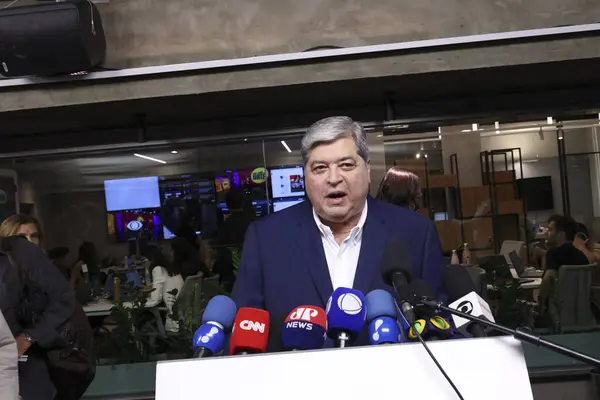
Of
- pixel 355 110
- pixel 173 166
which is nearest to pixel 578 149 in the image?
pixel 355 110

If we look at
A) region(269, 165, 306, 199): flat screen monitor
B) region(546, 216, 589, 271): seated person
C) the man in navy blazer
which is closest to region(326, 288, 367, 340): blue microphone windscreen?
the man in navy blazer

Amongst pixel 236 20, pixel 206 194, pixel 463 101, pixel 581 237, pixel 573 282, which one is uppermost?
pixel 236 20

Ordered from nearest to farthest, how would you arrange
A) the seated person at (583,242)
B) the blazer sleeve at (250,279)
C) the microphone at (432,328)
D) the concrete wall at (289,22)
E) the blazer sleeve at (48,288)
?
the microphone at (432,328) → the blazer sleeve at (250,279) → the blazer sleeve at (48,288) → the concrete wall at (289,22) → the seated person at (583,242)

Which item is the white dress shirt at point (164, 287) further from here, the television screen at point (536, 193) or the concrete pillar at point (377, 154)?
the television screen at point (536, 193)

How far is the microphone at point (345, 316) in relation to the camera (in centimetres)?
181

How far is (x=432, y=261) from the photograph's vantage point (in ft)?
8.55

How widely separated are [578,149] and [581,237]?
72 cm

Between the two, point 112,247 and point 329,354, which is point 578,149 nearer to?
point 112,247

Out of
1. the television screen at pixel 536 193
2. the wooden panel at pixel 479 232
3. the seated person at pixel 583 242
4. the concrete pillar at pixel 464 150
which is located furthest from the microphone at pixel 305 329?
the seated person at pixel 583 242

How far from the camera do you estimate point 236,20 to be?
5121mm

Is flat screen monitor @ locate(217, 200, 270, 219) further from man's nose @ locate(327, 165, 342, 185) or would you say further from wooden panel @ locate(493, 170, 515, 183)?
man's nose @ locate(327, 165, 342, 185)

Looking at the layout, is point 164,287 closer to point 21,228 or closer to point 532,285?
point 21,228

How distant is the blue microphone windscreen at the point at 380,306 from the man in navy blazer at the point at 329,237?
51 centimetres

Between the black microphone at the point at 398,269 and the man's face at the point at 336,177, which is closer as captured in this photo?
the black microphone at the point at 398,269
